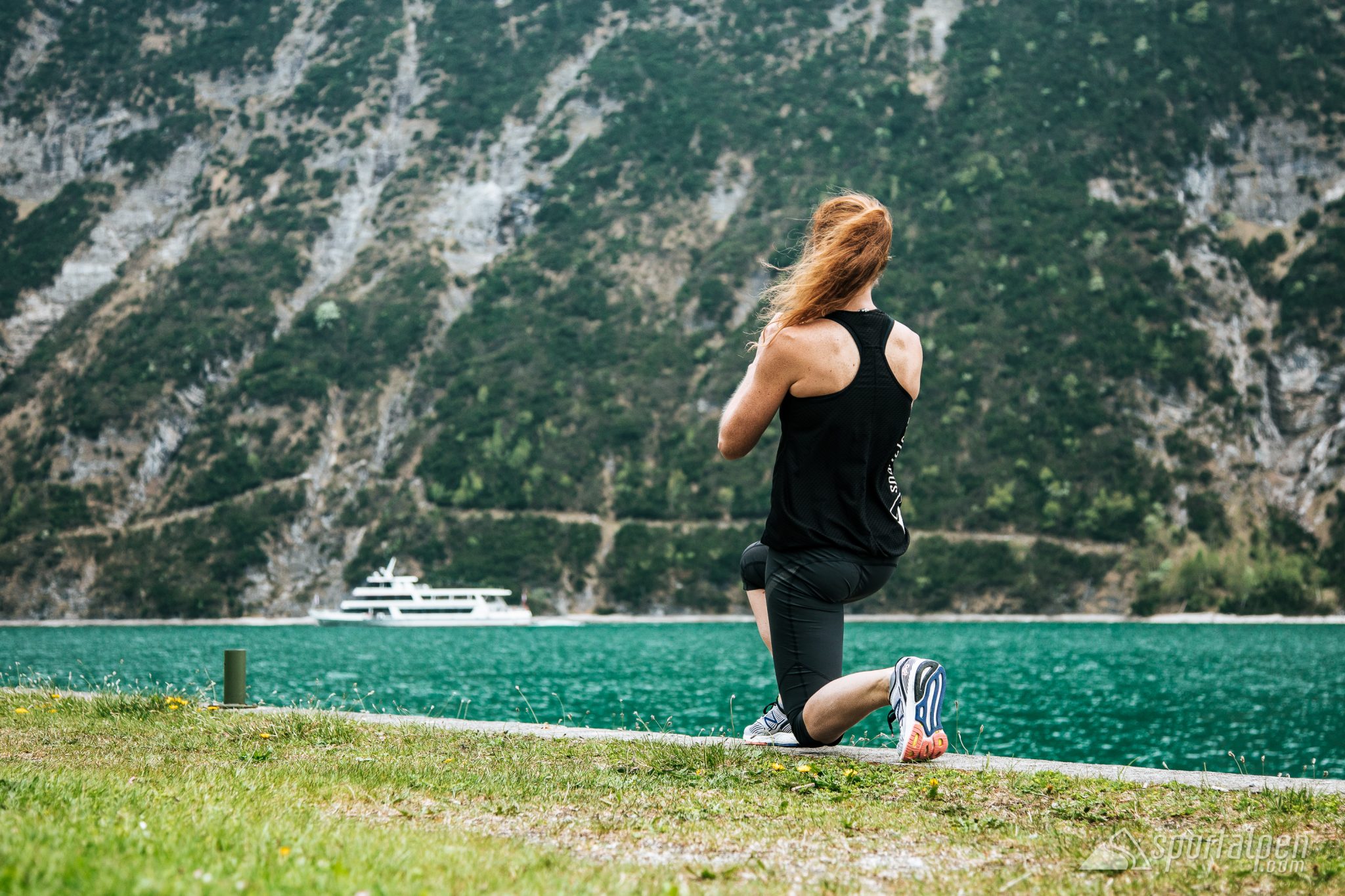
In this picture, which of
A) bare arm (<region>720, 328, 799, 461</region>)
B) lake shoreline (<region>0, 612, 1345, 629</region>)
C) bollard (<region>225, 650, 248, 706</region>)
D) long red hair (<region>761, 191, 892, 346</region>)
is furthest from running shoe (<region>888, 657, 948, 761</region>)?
lake shoreline (<region>0, 612, 1345, 629</region>)

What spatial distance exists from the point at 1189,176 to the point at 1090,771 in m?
118

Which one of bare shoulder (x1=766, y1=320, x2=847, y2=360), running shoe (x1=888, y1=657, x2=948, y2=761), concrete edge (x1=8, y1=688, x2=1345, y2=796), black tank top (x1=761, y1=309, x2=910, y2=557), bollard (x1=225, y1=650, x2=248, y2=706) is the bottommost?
bollard (x1=225, y1=650, x2=248, y2=706)

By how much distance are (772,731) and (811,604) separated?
3.61ft

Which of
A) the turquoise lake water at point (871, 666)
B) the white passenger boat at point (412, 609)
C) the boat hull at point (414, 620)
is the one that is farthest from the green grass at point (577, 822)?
the white passenger boat at point (412, 609)

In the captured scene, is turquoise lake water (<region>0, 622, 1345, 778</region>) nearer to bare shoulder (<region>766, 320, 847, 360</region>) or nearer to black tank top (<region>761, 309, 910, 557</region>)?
black tank top (<region>761, 309, 910, 557</region>)

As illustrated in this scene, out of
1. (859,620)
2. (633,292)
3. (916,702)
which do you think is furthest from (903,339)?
(633,292)

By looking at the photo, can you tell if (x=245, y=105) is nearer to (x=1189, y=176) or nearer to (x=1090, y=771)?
(x=1189, y=176)

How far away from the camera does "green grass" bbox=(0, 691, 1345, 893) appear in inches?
121

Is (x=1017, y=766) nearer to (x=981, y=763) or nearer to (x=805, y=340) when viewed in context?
(x=981, y=763)

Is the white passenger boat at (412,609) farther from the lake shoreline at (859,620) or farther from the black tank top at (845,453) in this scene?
the black tank top at (845,453)

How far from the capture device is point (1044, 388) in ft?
319

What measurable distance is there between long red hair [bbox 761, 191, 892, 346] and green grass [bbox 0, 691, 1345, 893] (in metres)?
2.17

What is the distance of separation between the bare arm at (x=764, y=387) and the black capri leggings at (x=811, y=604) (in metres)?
0.61

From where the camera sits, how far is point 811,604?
5348 mm
